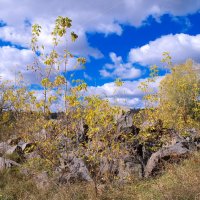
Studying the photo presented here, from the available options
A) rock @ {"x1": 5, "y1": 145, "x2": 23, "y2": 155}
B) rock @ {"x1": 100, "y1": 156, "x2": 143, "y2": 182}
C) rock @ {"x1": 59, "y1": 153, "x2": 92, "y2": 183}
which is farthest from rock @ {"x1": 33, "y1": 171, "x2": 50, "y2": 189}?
rock @ {"x1": 5, "y1": 145, "x2": 23, "y2": 155}

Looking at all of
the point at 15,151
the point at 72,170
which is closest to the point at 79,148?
the point at 72,170

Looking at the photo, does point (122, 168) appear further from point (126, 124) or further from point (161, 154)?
point (126, 124)

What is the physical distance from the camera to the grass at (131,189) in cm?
892

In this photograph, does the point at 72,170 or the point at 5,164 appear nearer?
the point at 72,170

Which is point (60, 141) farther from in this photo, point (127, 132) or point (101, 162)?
point (127, 132)

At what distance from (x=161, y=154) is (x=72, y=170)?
344 centimetres

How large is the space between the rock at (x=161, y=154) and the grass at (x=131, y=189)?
52 cm

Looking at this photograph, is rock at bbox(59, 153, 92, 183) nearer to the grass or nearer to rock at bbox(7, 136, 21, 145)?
the grass

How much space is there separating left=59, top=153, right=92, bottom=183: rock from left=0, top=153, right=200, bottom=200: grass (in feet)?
1.18

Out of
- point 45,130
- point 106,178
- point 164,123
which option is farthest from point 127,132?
point 45,130

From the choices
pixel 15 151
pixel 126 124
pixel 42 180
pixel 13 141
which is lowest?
pixel 42 180

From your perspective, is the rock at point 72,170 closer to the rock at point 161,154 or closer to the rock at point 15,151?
the rock at point 161,154

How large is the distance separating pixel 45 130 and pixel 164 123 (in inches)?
202

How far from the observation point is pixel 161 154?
13359mm
